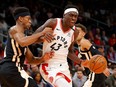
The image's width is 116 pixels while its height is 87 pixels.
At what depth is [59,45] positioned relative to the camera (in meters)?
6.47

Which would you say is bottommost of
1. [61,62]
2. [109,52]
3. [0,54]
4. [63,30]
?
[109,52]

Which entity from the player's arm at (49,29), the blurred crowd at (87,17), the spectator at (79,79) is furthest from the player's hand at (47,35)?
the blurred crowd at (87,17)

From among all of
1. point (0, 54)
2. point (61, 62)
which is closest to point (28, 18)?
point (61, 62)

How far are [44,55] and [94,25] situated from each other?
11.9 metres

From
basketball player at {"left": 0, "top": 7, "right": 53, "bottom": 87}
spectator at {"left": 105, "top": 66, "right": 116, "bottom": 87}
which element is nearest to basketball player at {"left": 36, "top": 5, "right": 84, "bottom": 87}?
basketball player at {"left": 0, "top": 7, "right": 53, "bottom": 87}

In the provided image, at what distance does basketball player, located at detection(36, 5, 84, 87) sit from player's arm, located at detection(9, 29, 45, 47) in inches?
20.8

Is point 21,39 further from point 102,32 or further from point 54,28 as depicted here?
point 102,32

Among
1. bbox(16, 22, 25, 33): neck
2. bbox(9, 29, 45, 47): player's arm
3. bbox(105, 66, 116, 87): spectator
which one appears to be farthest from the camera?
bbox(105, 66, 116, 87): spectator

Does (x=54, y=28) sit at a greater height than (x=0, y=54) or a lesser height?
greater

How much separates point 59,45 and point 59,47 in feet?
0.10

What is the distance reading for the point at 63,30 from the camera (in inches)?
257

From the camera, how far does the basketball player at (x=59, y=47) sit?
6.40 meters

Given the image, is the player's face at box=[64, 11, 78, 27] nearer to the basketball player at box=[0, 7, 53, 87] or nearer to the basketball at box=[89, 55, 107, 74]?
the basketball player at box=[0, 7, 53, 87]

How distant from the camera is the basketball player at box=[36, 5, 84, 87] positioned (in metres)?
6.40
